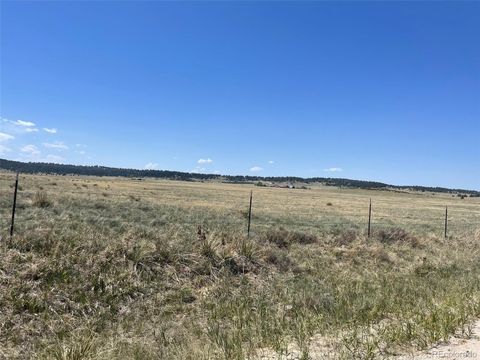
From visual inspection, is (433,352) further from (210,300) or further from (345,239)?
(345,239)

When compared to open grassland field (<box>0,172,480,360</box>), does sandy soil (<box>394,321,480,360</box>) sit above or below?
above

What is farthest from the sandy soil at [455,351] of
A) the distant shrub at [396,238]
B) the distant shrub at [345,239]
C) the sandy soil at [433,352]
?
the distant shrub at [396,238]

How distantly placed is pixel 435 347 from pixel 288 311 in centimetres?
316

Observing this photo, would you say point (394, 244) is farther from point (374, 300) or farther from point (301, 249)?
point (374, 300)

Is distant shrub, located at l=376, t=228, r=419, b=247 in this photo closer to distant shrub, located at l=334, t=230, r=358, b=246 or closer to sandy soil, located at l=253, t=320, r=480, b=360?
distant shrub, located at l=334, t=230, r=358, b=246

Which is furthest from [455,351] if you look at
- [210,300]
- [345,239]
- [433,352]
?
[345,239]

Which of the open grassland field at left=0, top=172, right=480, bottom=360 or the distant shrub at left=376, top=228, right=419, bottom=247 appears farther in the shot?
the distant shrub at left=376, top=228, right=419, bottom=247

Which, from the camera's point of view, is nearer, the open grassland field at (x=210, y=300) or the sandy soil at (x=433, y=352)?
the sandy soil at (x=433, y=352)

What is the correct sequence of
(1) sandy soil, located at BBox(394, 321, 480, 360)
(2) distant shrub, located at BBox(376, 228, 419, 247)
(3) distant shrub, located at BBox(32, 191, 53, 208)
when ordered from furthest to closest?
(3) distant shrub, located at BBox(32, 191, 53, 208), (2) distant shrub, located at BBox(376, 228, 419, 247), (1) sandy soil, located at BBox(394, 321, 480, 360)

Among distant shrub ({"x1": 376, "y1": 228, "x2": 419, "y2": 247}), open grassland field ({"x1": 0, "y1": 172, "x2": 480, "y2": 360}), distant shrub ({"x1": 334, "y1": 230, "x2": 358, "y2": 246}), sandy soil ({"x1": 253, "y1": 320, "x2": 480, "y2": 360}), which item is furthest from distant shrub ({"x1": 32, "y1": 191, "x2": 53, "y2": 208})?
sandy soil ({"x1": 253, "y1": 320, "x2": 480, "y2": 360})

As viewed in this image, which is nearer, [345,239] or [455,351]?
[455,351]

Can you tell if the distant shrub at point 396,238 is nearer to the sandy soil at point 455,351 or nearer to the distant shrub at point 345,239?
the distant shrub at point 345,239

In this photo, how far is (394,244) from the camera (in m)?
18.4

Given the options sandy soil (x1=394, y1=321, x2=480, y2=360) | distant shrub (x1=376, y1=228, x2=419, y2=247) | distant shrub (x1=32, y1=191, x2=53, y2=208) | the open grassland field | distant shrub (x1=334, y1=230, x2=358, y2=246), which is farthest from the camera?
distant shrub (x1=32, y1=191, x2=53, y2=208)
